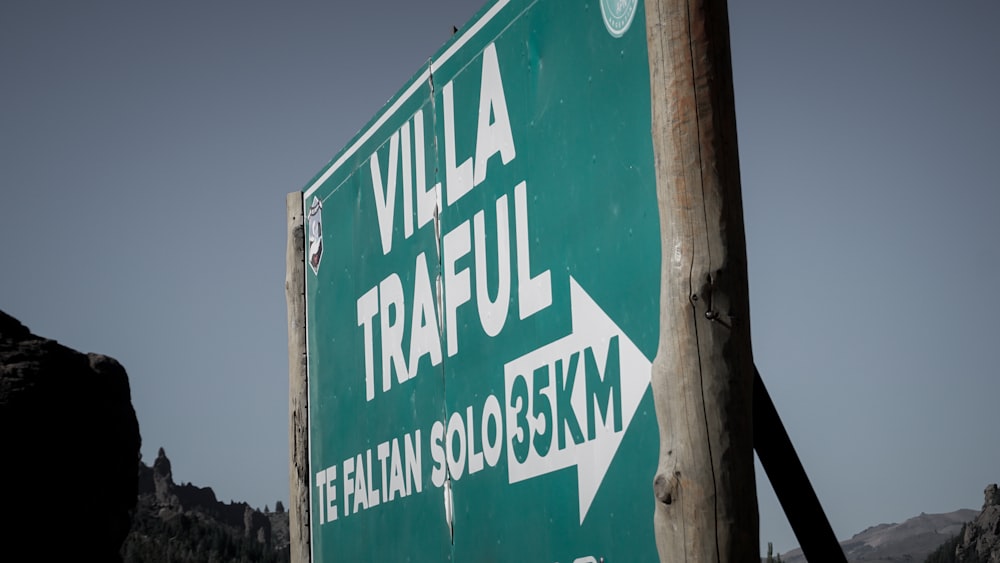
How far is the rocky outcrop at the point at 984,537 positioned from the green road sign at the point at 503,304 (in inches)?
1022

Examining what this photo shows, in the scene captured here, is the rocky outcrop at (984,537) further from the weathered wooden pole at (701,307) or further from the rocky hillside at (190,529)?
the rocky hillside at (190,529)

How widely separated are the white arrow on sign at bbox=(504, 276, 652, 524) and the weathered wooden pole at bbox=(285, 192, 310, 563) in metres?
2.16

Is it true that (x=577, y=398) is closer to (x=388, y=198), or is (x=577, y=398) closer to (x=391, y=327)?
(x=391, y=327)

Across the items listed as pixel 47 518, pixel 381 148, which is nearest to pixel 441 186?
pixel 381 148

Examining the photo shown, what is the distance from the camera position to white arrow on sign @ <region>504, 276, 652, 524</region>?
2.88 metres

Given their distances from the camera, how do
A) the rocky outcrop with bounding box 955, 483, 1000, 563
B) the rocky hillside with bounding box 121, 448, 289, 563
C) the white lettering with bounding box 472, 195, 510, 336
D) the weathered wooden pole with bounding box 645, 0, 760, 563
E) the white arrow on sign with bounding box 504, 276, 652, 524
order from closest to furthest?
the weathered wooden pole with bounding box 645, 0, 760, 563 < the white arrow on sign with bounding box 504, 276, 652, 524 < the white lettering with bounding box 472, 195, 510, 336 < the rocky outcrop with bounding box 955, 483, 1000, 563 < the rocky hillside with bounding box 121, 448, 289, 563

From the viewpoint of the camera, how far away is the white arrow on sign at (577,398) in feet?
9.45

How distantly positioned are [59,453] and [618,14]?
27.6m

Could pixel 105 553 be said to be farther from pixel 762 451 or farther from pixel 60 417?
pixel 762 451

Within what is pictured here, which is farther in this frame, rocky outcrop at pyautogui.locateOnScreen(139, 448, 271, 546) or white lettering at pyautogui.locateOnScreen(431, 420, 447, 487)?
rocky outcrop at pyautogui.locateOnScreen(139, 448, 271, 546)

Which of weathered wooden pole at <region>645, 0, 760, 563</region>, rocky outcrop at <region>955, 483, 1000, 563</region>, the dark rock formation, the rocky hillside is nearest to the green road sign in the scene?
weathered wooden pole at <region>645, 0, 760, 563</region>

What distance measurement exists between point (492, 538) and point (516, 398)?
0.48m

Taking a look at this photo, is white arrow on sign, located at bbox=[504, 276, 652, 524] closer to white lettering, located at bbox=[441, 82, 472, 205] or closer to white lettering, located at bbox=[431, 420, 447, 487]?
white lettering, located at bbox=[431, 420, 447, 487]

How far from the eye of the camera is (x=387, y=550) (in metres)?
4.33
